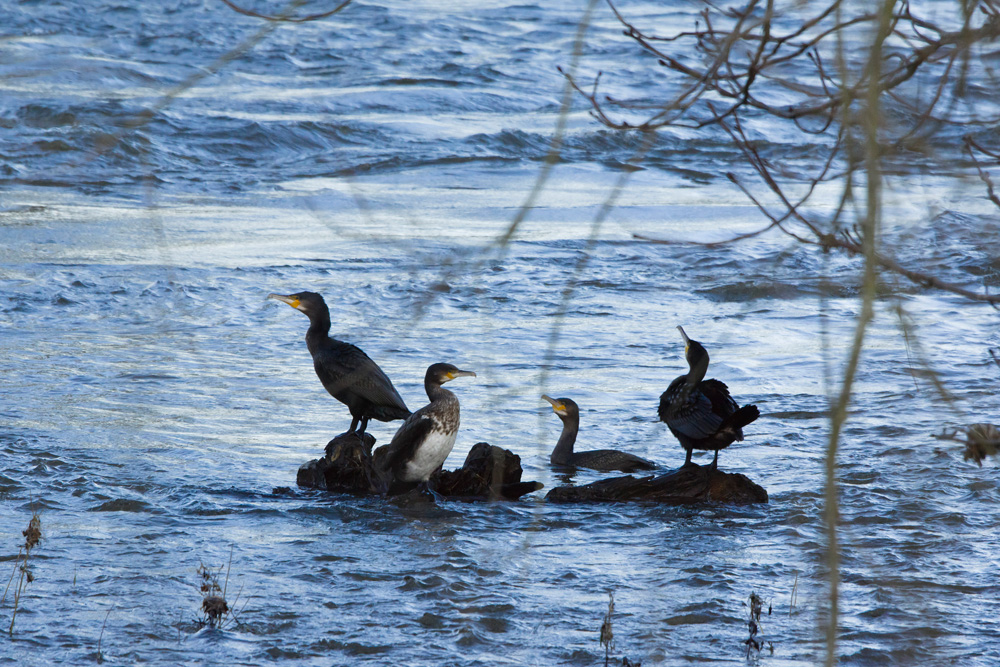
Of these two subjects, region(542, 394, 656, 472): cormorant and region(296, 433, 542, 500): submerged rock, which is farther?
region(542, 394, 656, 472): cormorant

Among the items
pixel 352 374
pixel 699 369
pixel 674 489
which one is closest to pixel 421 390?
pixel 352 374

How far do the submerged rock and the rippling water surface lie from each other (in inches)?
5.3

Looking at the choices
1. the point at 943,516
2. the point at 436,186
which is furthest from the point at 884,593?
the point at 436,186

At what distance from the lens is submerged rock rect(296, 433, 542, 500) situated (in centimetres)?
603

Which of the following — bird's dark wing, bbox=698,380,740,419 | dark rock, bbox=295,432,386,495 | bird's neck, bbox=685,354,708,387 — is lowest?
dark rock, bbox=295,432,386,495

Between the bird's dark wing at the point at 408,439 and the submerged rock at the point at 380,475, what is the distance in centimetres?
12

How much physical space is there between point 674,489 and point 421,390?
239cm

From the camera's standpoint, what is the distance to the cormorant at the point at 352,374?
634 cm

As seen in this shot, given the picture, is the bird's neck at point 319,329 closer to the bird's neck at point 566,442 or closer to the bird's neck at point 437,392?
the bird's neck at point 437,392

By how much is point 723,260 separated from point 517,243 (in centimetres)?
225

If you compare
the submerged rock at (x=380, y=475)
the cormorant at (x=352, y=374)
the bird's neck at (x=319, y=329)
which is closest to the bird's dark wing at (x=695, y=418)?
the submerged rock at (x=380, y=475)

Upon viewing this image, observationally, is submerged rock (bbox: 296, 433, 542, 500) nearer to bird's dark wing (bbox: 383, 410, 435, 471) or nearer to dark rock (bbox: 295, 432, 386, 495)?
dark rock (bbox: 295, 432, 386, 495)

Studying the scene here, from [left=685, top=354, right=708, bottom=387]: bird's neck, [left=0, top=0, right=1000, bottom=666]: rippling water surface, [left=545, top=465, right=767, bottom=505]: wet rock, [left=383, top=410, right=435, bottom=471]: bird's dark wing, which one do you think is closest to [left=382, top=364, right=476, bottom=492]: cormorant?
[left=383, top=410, right=435, bottom=471]: bird's dark wing

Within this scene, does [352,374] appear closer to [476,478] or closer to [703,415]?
[476,478]
